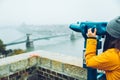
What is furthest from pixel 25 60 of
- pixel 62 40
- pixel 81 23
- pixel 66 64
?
pixel 62 40

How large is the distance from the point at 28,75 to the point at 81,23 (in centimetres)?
129

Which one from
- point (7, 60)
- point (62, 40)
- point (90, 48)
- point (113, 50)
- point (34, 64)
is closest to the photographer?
point (113, 50)

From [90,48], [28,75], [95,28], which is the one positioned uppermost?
[95,28]

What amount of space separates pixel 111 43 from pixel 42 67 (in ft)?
4.64

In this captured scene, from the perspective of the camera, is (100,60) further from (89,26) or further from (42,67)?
(42,67)

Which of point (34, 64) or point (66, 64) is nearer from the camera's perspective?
point (66, 64)

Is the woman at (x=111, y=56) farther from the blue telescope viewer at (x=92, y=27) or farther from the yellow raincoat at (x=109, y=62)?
the blue telescope viewer at (x=92, y=27)

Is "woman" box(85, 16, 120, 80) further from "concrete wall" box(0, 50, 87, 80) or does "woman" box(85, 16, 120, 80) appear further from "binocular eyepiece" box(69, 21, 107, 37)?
"concrete wall" box(0, 50, 87, 80)

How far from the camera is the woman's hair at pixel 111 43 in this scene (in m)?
1.44

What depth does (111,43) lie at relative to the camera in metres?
1.48

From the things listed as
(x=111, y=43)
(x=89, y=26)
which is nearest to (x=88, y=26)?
(x=89, y=26)

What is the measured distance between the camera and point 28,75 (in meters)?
2.76

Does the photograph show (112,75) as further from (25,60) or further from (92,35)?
(25,60)

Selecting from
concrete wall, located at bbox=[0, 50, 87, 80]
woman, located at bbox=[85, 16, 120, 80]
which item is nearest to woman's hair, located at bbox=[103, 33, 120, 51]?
woman, located at bbox=[85, 16, 120, 80]
